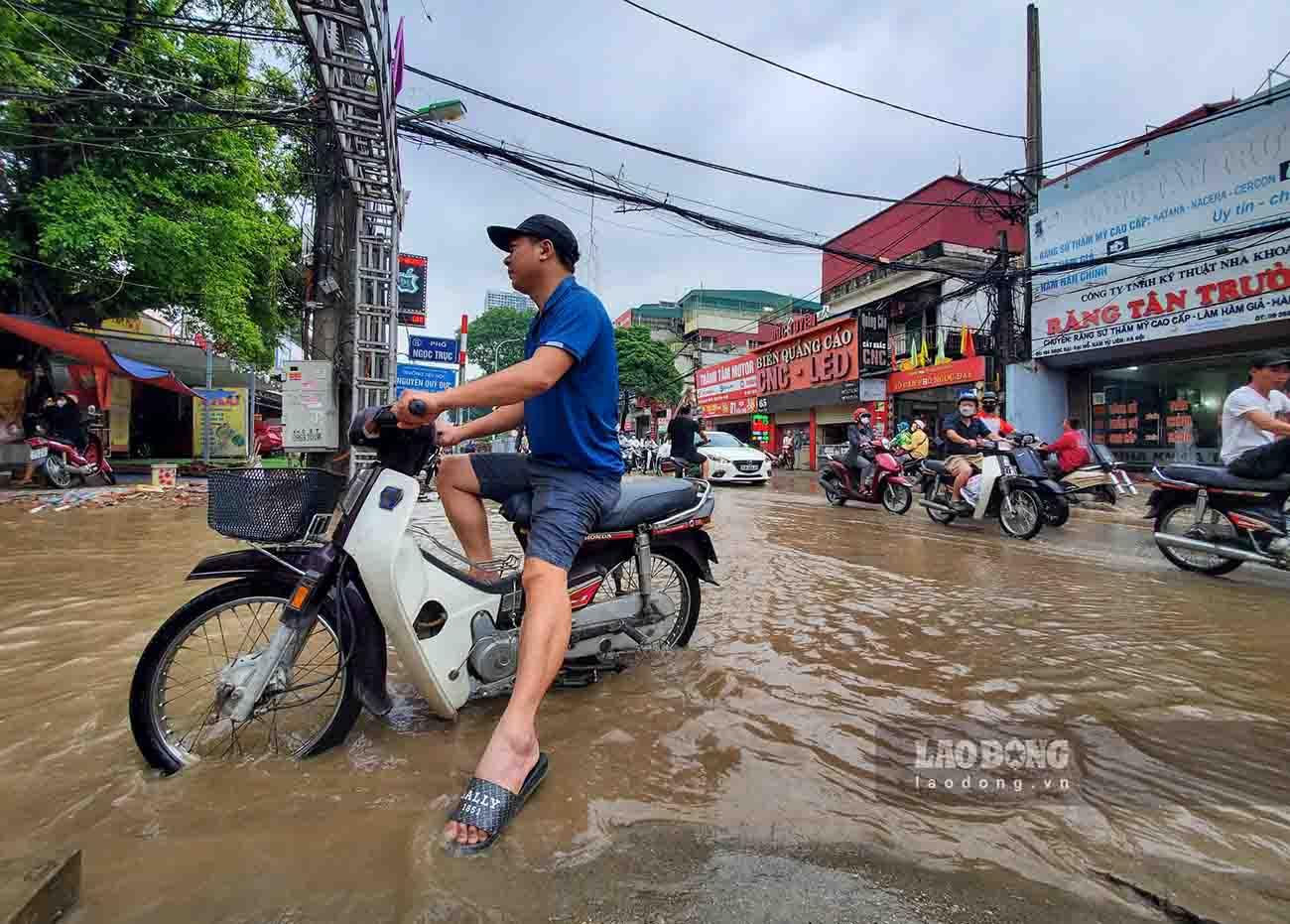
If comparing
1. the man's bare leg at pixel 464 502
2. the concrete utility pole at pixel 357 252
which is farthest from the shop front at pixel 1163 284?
the man's bare leg at pixel 464 502

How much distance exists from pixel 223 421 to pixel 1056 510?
17.8 metres

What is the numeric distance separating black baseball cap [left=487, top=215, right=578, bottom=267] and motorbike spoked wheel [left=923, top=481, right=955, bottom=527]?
6889 millimetres

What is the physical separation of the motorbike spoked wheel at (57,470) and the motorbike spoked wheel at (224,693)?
448 inches

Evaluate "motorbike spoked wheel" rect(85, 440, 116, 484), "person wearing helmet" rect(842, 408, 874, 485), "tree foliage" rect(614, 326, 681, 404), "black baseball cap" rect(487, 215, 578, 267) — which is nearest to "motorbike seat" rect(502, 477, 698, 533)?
"black baseball cap" rect(487, 215, 578, 267)

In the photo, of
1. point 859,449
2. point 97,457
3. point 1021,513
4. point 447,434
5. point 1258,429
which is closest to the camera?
point 447,434

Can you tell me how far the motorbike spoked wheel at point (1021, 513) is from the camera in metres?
6.46

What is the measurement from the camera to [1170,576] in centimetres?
457

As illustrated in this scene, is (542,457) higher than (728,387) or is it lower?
lower

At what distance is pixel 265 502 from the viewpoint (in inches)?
70.2

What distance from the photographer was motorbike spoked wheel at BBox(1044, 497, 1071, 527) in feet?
21.8

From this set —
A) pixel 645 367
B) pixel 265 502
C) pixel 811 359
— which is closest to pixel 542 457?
pixel 265 502

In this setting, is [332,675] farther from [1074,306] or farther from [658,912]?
[1074,306]

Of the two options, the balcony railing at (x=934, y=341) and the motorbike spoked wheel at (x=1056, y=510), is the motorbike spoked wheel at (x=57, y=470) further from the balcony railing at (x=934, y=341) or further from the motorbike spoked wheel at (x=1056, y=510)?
the balcony railing at (x=934, y=341)

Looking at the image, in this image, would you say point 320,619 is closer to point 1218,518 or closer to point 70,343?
point 1218,518
